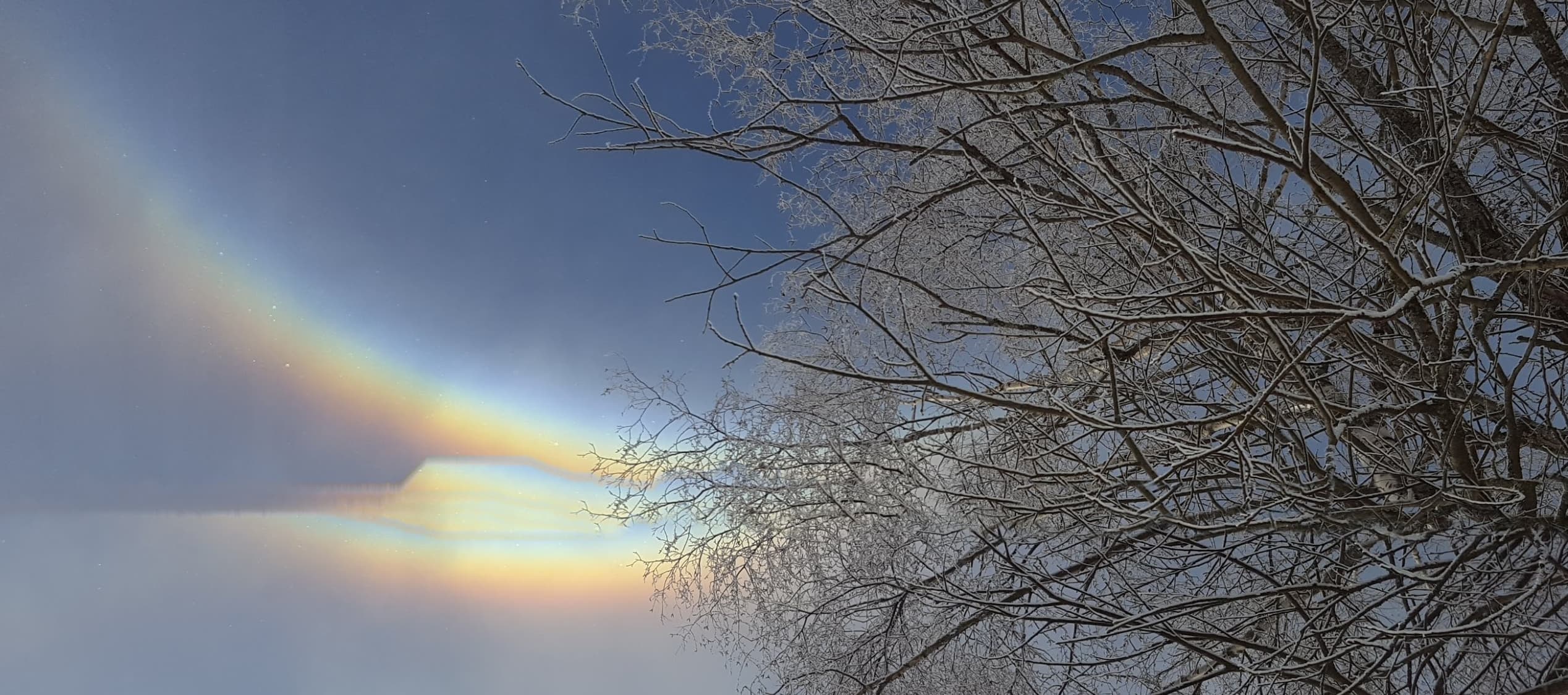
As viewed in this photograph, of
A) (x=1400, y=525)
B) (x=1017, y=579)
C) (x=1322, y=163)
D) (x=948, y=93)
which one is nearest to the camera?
(x=1322, y=163)

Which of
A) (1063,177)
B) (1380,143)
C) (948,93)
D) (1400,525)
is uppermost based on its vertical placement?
(948,93)

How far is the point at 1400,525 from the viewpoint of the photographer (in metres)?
2.17

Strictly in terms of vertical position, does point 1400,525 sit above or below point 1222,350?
below

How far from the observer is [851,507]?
365cm

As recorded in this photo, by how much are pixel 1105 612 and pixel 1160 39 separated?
1209mm

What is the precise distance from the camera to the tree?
1862mm

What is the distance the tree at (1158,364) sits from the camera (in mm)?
1862

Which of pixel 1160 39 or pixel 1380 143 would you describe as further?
pixel 1380 143

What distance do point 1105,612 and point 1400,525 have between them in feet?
2.52

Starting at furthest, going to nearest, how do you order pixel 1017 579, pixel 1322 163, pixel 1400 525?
pixel 1017 579 → pixel 1400 525 → pixel 1322 163

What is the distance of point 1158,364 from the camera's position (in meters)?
3.04

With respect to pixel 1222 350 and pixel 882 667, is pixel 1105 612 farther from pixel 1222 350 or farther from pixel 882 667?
pixel 882 667

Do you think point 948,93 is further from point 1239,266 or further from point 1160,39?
point 1239,266

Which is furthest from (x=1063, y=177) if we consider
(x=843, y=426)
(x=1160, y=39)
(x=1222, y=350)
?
(x=843, y=426)
